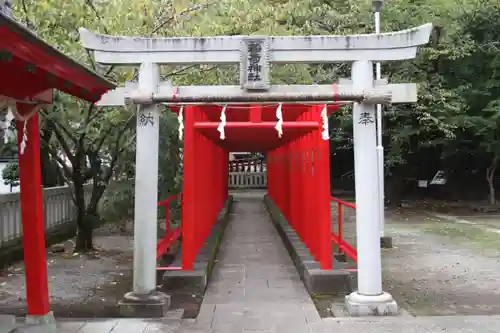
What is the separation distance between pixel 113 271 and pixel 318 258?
3863 millimetres

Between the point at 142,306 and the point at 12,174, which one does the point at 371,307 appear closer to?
the point at 142,306

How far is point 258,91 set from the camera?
7.40 meters

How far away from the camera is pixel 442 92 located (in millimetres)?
18859

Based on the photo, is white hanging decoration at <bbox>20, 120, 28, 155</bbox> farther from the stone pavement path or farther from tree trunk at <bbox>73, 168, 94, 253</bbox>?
tree trunk at <bbox>73, 168, 94, 253</bbox>

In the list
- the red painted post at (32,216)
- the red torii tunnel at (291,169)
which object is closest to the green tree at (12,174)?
the red torii tunnel at (291,169)

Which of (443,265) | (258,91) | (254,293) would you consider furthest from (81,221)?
(443,265)

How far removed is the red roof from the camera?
13.0 ft

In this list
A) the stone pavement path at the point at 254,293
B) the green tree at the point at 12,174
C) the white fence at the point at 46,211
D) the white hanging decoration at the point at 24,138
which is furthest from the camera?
the green tree at the point at 12,174

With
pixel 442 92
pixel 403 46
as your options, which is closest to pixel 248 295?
pixel 403 46

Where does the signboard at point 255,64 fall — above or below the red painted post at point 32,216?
above

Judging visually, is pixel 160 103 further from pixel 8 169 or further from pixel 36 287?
pixel 8 169

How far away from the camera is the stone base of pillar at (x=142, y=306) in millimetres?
7234

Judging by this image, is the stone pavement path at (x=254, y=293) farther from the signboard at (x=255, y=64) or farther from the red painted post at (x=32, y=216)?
the signboard at (x=255, y=64)

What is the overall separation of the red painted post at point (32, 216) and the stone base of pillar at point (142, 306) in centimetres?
136
